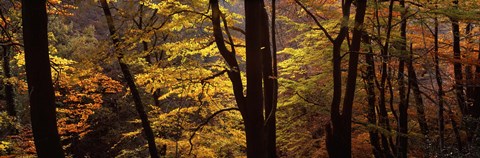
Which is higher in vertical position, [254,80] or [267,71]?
[267,71]

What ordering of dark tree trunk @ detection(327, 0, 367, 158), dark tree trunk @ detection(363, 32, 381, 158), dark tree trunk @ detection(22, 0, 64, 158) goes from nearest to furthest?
1. dark tree trunk @ detection(22, 0, 64, 158)
2. dark tree trunk @ detection(327, 0, 367, 158)
3. dark tree trunk @ detection(363, 32, 381, 158)

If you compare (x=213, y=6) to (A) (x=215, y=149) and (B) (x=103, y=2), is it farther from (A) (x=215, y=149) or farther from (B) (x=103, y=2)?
(A) (x=215, y=149)

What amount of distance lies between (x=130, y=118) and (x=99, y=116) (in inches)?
57.9

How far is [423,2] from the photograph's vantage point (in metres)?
8.70

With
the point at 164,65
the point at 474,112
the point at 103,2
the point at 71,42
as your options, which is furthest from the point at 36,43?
the point at 71,42

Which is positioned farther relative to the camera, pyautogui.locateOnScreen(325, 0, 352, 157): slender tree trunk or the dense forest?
pyautogui.locateOnScreen(325, 0, 352, 157): slender tree trunk

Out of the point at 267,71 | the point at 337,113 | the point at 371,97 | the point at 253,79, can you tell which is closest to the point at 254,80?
the point at 253,79

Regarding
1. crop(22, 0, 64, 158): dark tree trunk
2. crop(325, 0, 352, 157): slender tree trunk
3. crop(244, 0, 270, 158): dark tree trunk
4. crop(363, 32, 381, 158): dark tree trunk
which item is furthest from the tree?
crop(363, 32, 381, 158): dark tree trunk

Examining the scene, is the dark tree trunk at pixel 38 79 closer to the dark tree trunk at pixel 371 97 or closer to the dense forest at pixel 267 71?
Answer: the dense forest at pixel 267 71

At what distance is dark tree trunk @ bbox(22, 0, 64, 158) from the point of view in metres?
4.76

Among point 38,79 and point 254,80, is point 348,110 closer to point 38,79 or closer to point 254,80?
point 254,80

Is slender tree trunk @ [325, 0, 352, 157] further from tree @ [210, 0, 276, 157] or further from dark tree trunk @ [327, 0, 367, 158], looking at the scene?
tree @ [210, 0, 276, 157]

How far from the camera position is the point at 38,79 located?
4805 mm

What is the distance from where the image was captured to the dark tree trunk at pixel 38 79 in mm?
4758
